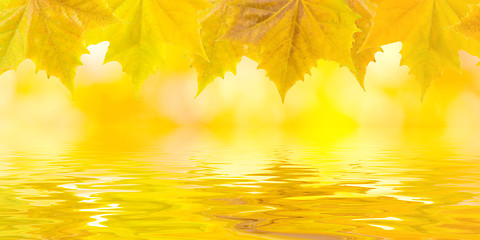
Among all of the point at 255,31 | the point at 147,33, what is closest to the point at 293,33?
the point at 255,31

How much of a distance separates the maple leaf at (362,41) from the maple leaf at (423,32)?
0.06 ft

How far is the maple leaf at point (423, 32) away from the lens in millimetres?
705

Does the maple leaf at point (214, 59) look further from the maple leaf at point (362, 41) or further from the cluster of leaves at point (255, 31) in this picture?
the maple leaf at point (362, 41)

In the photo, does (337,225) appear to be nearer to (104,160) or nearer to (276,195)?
(276,195)

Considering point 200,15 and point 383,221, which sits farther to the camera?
point 383,221

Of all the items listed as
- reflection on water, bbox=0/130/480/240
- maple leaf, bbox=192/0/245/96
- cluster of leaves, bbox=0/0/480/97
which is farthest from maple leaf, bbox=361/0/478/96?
reflection on water, bbox=0/130/480/240

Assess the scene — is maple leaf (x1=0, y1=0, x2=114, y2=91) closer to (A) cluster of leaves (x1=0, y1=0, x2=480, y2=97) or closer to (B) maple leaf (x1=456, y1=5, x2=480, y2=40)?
(A) cluster of leaves (x1=0, y1=0, x2=480, y2=97)

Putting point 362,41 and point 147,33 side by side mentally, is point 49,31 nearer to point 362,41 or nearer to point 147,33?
point 147,33

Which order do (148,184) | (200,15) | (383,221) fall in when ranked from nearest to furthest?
(200,15), (383,221), (148,184)

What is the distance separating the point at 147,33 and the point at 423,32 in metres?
0.28

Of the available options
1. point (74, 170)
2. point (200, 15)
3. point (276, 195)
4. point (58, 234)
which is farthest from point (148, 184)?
point (200, 15)

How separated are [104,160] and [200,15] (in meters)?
15.3

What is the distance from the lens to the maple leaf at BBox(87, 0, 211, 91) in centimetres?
68

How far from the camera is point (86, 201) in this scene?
24.7ft
